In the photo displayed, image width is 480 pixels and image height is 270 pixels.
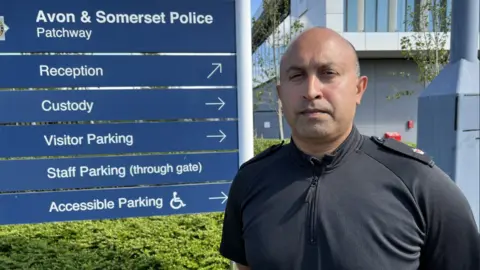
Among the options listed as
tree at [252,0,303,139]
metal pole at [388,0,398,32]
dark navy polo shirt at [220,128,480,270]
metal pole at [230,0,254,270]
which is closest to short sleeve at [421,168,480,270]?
dark navy polo shirt at [220,128,480,270]

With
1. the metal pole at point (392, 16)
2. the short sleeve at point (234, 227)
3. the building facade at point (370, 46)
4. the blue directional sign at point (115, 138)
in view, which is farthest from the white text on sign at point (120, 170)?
the metal pole at point (392, 16)

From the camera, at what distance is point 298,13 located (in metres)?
17.5

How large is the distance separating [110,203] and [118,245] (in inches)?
36.5

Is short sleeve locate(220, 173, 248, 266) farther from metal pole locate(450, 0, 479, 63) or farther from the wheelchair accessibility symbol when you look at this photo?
metal pole locate(450, 0, 479, 63)

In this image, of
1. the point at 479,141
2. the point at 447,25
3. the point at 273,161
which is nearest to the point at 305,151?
the point at 273,161

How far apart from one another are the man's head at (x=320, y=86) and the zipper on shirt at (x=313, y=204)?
0.11m

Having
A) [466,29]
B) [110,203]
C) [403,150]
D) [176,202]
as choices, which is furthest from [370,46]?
[403,150]

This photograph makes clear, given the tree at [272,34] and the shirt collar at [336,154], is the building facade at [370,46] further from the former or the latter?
the shirt collar at [336,154]

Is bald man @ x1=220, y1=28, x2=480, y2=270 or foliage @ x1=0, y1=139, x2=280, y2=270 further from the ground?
bald man @ x1=220, y1=28, x2=480, y2=270

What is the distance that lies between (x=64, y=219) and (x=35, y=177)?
1.18ft

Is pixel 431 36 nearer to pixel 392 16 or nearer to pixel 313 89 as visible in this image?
pixel 392 16

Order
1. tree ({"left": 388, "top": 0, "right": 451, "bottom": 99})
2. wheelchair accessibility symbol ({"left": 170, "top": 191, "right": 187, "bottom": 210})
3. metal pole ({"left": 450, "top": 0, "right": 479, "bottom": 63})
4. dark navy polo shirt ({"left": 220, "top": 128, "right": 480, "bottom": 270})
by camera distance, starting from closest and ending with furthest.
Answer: dark navy polo shirt ({"left": 220, "top": 128, "right": 480, "bottom": 270}), metal pole ({"left": 450, "top": 0, "right": 479, "bottom": 63}), wheelchair accessibility symbol ({"left": 170, "top": 191, "right": 187, "bottom": 210}), tree ({"left": 388, "top": 0, "right": 451, "bottom": 99})

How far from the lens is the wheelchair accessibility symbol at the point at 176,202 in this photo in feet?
9.30

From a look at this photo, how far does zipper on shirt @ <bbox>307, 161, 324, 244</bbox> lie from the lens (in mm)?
1152
